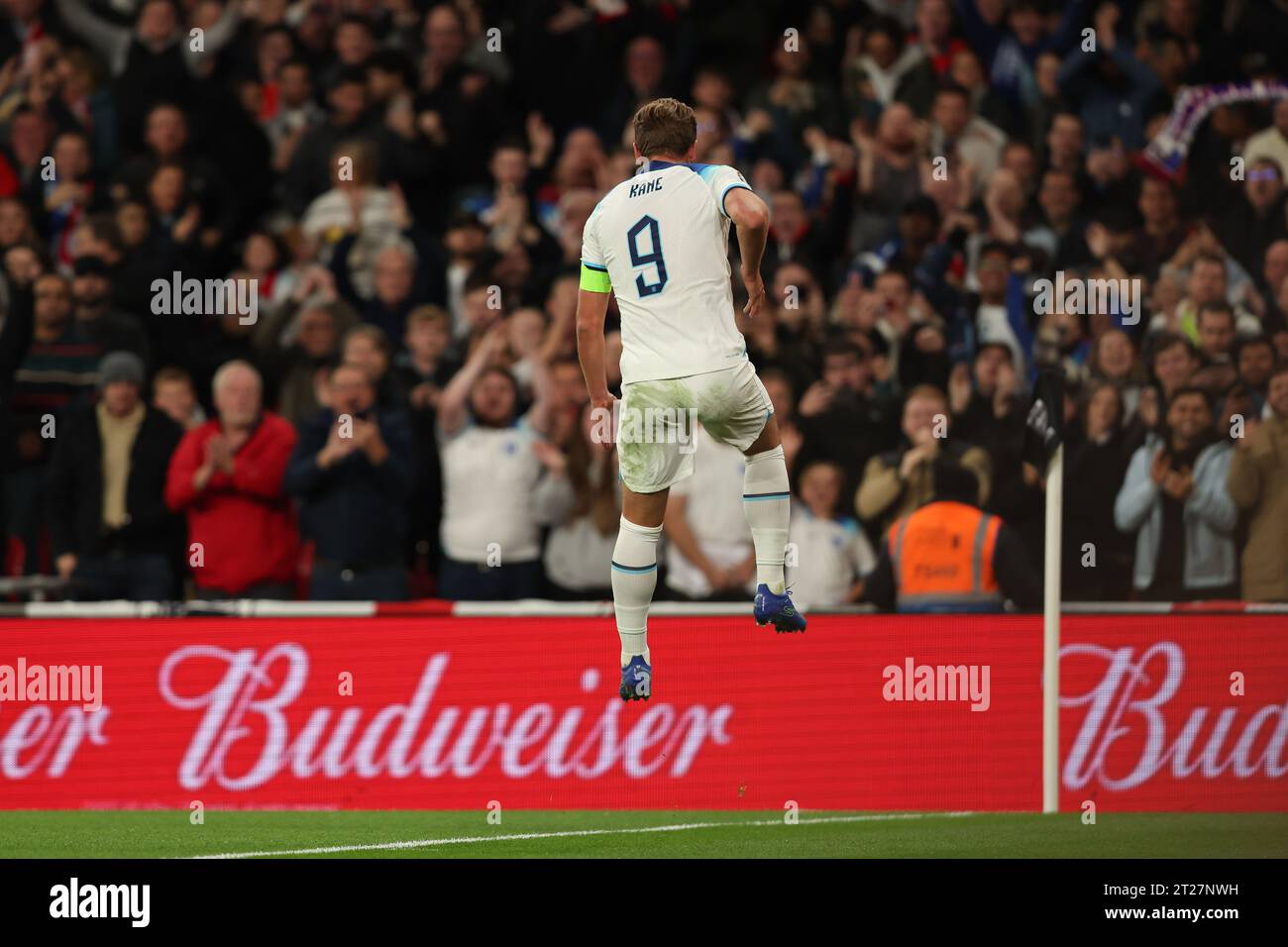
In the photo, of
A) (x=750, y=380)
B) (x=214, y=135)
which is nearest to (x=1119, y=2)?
(x=214, y=135)

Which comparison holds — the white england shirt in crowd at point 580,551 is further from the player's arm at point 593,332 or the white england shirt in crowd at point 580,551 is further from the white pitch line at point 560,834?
the player's arm at point 593,332

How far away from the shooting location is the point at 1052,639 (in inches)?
483

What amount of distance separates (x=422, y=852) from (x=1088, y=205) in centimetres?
870

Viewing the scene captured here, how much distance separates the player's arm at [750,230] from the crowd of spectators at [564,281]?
4351 mm

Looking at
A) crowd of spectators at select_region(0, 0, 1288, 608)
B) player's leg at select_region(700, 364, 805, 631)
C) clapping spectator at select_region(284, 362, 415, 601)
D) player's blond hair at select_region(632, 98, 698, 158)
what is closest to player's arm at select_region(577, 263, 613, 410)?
player's leg at select_region(700, 364, 805, 631)

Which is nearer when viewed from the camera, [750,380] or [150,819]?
[750,380]

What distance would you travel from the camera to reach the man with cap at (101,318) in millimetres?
15195

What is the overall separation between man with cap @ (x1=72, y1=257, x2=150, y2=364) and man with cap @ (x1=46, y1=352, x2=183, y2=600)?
0.70 meters

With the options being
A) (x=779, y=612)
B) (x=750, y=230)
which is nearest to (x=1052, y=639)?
(x=779, y=612)

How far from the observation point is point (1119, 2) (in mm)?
Answer: 18547

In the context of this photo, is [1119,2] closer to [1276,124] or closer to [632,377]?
[1276,124]

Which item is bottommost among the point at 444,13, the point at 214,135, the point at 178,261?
the point at 178,261

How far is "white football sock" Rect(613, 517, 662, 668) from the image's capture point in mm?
10164

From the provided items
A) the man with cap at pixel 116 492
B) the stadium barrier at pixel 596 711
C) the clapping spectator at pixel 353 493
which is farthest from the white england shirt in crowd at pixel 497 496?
the man with cap at pixel 116 492
